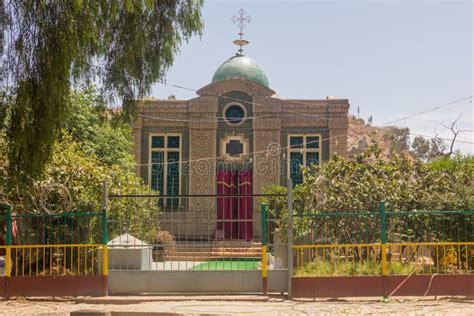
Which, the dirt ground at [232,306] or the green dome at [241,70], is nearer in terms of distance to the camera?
the dirt ground at [232,306]

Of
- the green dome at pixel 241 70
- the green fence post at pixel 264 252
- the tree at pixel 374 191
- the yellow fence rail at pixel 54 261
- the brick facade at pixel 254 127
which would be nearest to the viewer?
the green fence post at pixel 264 252

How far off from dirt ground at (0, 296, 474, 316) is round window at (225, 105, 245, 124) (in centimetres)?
1217

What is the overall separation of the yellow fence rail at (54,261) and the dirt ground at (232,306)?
59cm

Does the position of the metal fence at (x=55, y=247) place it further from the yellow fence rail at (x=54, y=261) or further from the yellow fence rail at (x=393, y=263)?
the yellow fence rail at (x=393, y=263)

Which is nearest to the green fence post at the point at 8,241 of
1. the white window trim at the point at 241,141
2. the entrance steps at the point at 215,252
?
the entrance steps at the point at 215,252

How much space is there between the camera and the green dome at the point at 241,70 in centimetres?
2339

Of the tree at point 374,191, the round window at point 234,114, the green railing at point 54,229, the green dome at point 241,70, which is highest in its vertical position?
the green dome at point 241,70

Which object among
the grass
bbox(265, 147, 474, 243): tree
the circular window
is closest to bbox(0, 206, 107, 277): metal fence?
the grass

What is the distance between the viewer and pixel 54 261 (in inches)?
458

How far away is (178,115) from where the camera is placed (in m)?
22.2

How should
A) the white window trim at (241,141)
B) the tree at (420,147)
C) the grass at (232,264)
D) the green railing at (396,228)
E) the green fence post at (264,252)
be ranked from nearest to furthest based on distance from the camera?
1. the green fence post at (264,252)
2. the grass at (232,264)
3. the green railing at (396,228)
4. the white window trim at (241,141)
5. the tree at (420,147)

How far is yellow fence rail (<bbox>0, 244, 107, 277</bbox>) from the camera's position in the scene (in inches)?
416

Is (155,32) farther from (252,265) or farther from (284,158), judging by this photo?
(284,158)

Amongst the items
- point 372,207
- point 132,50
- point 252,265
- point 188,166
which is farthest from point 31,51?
point 188,166
